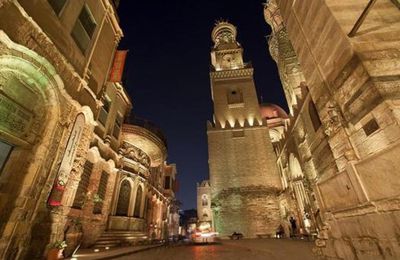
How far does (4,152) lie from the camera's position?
21.6ft

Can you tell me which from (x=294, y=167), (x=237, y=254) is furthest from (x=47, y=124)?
(x=294, y=167)

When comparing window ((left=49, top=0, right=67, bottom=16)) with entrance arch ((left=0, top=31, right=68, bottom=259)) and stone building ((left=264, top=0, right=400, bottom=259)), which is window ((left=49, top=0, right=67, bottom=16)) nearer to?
entrance arch ((left=0, top=31, right=68, bottom=259))

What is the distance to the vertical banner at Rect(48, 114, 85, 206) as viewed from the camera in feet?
23.9

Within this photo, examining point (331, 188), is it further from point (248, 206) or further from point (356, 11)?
point (248, 206)

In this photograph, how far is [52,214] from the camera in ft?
23.5

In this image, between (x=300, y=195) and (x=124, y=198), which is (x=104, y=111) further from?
(x=300, y=195)

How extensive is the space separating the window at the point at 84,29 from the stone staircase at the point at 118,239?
10518mm

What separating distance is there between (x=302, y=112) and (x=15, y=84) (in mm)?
15686

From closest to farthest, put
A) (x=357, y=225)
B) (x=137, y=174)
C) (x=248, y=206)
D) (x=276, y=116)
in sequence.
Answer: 1. (x=357, y=225)
2. (x=137, y=174)
3. (x=248, y=206)
4. (x=276, y=116)

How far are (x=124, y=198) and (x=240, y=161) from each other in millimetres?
13734

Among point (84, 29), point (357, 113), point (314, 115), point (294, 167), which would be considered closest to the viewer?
point (357, 113)

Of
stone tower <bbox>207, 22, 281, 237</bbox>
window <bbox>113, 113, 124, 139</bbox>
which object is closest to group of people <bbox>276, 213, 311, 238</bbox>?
stone tower <bbox>207, 22, 281, 237</bbox>

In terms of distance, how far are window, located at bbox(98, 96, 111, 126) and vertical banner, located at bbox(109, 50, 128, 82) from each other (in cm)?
163

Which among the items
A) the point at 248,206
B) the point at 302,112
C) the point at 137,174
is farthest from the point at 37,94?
the point at 248,206
